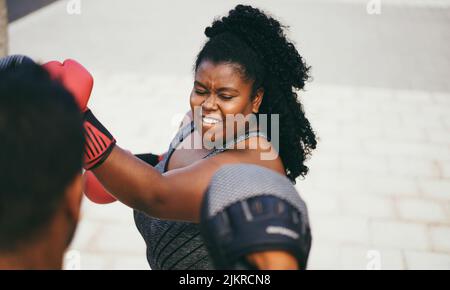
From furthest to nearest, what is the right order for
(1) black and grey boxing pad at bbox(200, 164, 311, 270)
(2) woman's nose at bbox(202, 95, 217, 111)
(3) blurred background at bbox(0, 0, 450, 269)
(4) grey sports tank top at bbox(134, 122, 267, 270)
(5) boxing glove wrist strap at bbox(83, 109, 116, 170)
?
(3) blurred background at bbox(0, 0, 450, 269)
(2) woman's nose at bbox(202, 95, 217, 111)
(4) grey sports tank top at bbox(134, 122, 267, 270)
(5) boxing glove wrist strap at bbox(83, 109, 116, 170)
(1) black and grey boxing pad at bbox(200, 164, 311, 270)

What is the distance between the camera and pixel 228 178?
106cm

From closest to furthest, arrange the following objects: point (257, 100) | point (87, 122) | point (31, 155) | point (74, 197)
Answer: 1. point (31, 155)
2. point (74, 197)
3. point (87, 122)
4. point (257, 100)

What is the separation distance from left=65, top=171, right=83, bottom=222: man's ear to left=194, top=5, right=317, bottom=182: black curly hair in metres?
1.08

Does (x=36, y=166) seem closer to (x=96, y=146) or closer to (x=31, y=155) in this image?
(x=31, y=155)

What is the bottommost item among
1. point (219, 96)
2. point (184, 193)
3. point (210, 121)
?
point (184, 193)

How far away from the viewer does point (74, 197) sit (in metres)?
0.97

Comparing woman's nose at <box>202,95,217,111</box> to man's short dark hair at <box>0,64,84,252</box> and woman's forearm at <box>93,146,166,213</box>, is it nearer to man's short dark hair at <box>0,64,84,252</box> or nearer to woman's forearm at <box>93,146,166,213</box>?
woman's forearm at <box>93,146,166,213</box>

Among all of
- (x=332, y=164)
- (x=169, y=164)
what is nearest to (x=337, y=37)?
(x=332, y=164)

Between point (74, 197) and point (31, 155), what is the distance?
Answer: 150 millimetres

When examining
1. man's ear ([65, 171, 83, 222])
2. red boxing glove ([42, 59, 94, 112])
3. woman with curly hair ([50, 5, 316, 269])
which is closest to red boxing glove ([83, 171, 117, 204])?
woman with curly hair ([50, 5, 316, 269])

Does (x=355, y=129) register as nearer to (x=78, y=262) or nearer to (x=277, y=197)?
(x=78, y=262)

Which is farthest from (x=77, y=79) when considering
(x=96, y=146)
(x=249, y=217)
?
(x=249, y=217)

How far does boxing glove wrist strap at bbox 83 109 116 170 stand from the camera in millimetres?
1486
